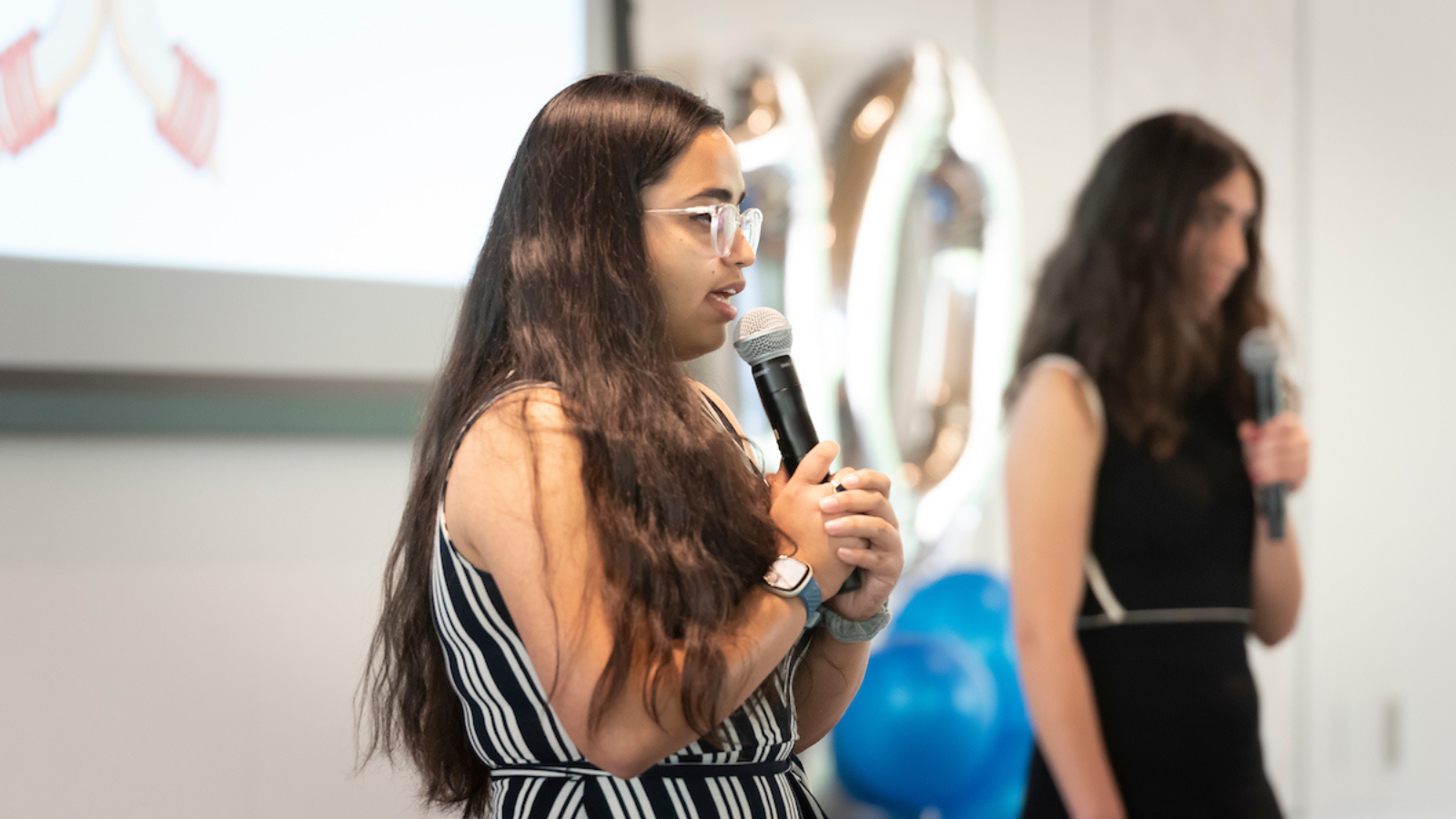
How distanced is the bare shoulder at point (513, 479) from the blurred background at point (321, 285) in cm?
61

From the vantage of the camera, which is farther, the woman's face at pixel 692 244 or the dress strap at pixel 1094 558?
the dress strap at pixel 1094 558

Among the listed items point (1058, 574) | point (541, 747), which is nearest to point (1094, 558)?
point (1058, 574)

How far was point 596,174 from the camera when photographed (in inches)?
43.6

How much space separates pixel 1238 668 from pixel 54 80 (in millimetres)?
1984

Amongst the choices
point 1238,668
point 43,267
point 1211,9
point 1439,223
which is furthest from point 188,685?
point 1439,223

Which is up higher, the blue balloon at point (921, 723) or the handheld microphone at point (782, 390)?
the handheld microphone at point (782, 390)

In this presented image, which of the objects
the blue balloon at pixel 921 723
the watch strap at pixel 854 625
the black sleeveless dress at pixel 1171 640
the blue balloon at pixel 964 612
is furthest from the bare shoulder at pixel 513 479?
the blue balloon at pixel 964 612

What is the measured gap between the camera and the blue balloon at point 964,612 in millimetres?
2734

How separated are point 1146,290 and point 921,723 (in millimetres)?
1015

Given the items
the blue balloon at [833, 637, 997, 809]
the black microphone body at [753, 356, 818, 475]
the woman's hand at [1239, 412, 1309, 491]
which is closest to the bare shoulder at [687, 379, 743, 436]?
the black microphone body at [753, 356, 818, 475]

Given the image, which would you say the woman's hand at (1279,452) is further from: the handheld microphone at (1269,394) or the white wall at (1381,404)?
the white wall at (1381,404)

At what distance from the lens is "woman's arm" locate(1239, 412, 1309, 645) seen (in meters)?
1.82

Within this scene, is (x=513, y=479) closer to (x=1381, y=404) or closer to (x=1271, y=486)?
(x=1271, y=486)

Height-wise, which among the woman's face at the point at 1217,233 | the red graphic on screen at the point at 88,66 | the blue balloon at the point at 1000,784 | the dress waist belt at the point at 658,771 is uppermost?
the red graphic on screen at the point at 88,66
